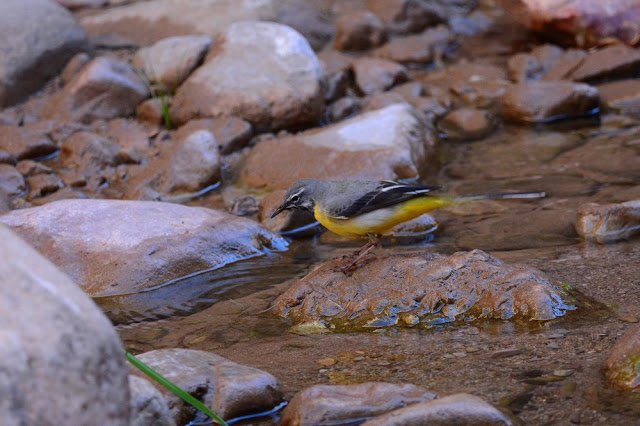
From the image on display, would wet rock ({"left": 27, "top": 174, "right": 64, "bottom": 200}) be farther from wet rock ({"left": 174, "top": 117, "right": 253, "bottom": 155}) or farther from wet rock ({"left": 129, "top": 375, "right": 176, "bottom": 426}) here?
wet rock ({"left": 129, "top": 375, "right": 176, "bottom": 426})

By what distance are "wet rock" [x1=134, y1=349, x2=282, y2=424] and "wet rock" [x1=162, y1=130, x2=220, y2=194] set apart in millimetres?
4896

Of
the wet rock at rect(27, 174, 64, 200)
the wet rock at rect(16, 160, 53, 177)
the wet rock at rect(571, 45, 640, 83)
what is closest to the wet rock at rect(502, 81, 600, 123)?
the wet rock at rect(571, 45, 640, 83)

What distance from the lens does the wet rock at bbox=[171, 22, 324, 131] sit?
33.7 ft

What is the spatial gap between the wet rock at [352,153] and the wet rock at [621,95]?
10.3ft

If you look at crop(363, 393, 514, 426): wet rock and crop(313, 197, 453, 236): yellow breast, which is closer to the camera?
crop(363, 393, 514, 426): wet rock

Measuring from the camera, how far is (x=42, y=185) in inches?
360

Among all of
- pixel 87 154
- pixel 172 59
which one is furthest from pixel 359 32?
pixel 87 154

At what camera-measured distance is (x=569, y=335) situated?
470 centimetres

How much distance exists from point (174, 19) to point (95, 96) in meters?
2.65

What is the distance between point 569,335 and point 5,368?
340cm

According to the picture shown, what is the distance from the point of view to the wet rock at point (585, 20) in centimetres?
1223

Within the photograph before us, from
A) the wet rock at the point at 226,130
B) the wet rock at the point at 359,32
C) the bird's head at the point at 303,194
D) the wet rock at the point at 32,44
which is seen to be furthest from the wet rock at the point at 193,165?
the wet rock at the point at 359,32

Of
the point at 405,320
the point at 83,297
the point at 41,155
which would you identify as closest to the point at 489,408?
the point at 405,320

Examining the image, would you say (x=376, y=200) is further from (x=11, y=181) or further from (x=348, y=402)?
(x=11, y=181)
